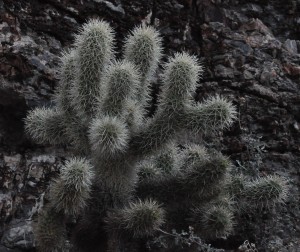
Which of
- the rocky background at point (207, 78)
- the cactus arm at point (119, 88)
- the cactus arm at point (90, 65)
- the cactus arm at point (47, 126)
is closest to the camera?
the cactus arm at point (119, 88)

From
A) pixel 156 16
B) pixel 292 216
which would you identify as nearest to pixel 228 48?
pixel 156 16

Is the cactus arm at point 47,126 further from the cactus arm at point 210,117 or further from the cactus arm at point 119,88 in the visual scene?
the cactus arm at point 210,117

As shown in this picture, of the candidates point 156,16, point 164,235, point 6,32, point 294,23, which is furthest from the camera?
point 294,23

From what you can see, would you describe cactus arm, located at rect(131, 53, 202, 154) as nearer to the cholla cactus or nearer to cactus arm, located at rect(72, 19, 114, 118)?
the cholla cactus

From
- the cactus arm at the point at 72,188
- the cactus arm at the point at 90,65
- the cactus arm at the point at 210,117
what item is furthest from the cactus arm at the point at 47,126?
the cactus arm at the point at 210,117

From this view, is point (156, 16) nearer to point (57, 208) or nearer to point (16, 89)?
point (16, 89)

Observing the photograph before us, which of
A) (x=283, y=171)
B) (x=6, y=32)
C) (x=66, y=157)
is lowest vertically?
(x=66, y=157)

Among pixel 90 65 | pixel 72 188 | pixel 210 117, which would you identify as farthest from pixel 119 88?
pixel 72 188
